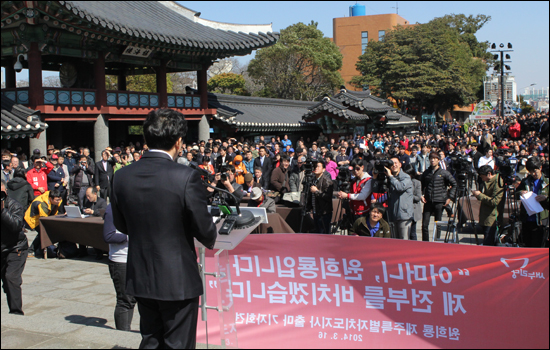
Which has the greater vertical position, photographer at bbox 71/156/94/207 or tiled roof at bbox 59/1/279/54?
tiled roof at bbox 59/1/279/54

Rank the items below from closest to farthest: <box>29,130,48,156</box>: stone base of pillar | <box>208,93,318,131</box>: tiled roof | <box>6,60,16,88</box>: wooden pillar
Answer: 1. <box>29,130,48,156</box>: stone base of pillar
2. <box>6,60,16,88</box>: wooden pillar
3. <box>208,93,318,131</box>: tiled roof

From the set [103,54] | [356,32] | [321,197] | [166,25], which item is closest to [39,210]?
[321,197]

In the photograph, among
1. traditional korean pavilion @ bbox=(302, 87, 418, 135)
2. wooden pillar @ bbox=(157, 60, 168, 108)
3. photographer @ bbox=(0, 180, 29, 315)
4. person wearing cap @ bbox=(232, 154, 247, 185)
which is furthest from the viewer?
traditional korean pavilion @ bbox=(302, 87, 418, 135)

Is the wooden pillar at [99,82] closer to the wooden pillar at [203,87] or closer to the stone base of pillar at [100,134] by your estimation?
the stone base of pillar at [100,134]

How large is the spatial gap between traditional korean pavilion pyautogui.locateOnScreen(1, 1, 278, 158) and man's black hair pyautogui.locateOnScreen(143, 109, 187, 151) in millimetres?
11821

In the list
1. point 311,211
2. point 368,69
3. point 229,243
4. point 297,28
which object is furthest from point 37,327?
point 368,69

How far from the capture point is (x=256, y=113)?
2234 cm

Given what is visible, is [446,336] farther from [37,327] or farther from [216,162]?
[216,162]

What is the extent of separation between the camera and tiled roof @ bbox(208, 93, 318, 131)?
1970 centimetres

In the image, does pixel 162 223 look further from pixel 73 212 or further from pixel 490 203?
pixel 73 212

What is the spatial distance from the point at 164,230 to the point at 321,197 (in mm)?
5070

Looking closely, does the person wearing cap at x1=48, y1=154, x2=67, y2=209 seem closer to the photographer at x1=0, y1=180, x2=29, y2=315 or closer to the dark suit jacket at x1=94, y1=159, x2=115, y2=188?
the dark suit jacket at x1=94, y1=159, x2=115, y2=188

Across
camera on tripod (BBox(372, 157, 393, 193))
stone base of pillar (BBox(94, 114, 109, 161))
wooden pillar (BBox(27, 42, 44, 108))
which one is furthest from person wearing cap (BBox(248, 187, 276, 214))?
stone base of pillar (BBox(94, 114, 109, 161))

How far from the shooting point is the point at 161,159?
2.58 meters
